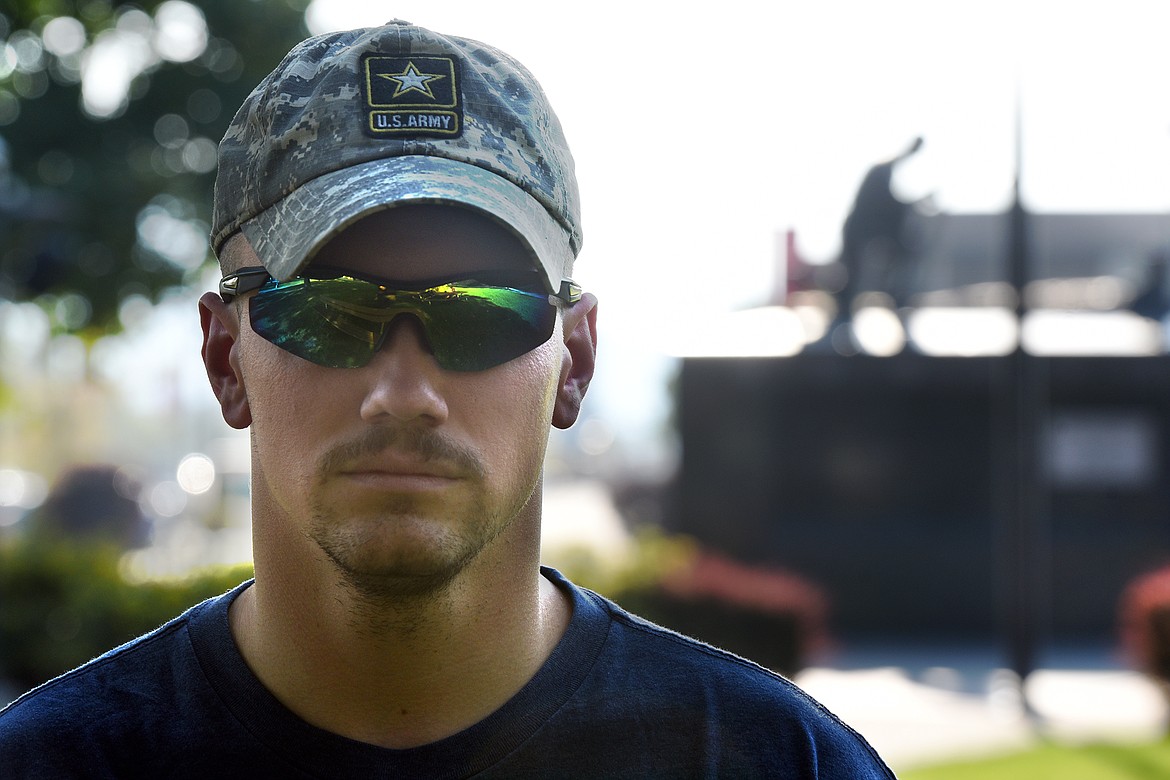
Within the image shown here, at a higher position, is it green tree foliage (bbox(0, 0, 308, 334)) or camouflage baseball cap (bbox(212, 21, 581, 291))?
green tree foliage (bbox(0, 0, 308, 334))

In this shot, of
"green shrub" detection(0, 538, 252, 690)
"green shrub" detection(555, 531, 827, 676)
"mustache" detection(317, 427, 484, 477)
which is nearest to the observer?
"mustache" detection(317, 427, 484, 477)

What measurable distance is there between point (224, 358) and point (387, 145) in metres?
0.49

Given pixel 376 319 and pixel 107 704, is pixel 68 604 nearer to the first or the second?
pixel 107 704

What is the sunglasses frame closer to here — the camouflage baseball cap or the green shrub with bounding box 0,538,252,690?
the camouflage baseball cap

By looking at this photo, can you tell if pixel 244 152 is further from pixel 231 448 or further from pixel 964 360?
pixel 231 448

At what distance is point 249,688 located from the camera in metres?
2.03

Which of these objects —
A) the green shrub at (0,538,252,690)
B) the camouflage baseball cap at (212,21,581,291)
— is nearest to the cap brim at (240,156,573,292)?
the camouflage baseball cap at (212,21,581,291)

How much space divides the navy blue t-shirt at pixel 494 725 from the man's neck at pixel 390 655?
1.3 inches

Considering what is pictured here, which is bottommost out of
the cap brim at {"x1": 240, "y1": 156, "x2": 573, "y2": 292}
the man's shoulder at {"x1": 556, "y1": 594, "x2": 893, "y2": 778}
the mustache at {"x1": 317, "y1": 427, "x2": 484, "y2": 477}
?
the man's shoulder at {"x1": 556, "y1": 594, "x2": 893, "y2": 778}

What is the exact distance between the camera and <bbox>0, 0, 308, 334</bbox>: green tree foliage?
1738 cm

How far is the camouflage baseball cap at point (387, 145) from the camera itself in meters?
1.92

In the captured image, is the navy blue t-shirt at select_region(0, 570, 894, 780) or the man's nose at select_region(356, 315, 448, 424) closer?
the man's nose at select_region(356, 315, 448, 424)

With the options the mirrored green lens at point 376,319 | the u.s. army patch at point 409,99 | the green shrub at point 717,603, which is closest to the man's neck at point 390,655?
the mirrored green lens at point 376,319

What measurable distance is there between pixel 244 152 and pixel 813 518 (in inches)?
599
